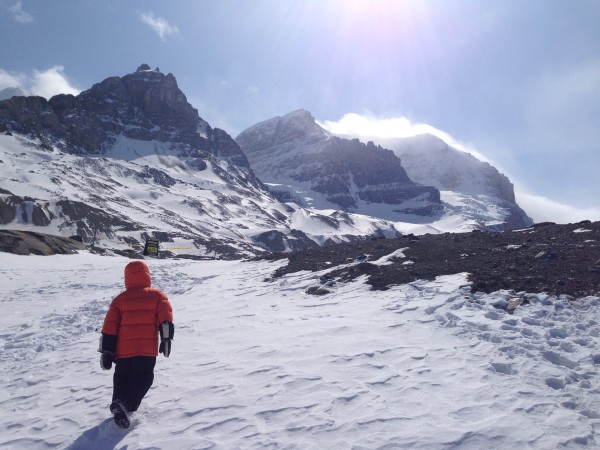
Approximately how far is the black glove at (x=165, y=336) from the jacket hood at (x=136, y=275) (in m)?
0.78

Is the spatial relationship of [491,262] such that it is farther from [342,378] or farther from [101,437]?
[101,437]

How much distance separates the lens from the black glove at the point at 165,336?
708 centimetres

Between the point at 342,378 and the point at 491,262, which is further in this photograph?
the point at 491,262

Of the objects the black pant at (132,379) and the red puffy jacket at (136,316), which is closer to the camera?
the black pant at (132,379)

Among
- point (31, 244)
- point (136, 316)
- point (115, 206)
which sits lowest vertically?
point (136, 316)

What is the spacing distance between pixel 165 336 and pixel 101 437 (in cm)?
164

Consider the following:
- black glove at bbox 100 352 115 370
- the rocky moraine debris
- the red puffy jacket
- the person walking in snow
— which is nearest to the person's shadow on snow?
the person walking in snow

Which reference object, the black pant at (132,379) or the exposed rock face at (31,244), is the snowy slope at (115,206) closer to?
the exposed rock face at (31,244)

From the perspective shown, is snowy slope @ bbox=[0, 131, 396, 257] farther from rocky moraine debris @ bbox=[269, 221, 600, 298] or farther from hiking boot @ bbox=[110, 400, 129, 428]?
hiking boot @ bbox=[110, 400, 129, 428]

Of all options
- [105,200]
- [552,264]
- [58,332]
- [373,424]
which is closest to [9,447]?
[373,424]

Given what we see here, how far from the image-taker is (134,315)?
7109mm

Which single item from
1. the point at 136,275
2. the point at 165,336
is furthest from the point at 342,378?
the point at 136,275

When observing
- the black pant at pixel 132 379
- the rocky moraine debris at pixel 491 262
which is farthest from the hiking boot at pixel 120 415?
the rocky moraine debris at pixel 491 262

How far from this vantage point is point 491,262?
15344 millimetres
